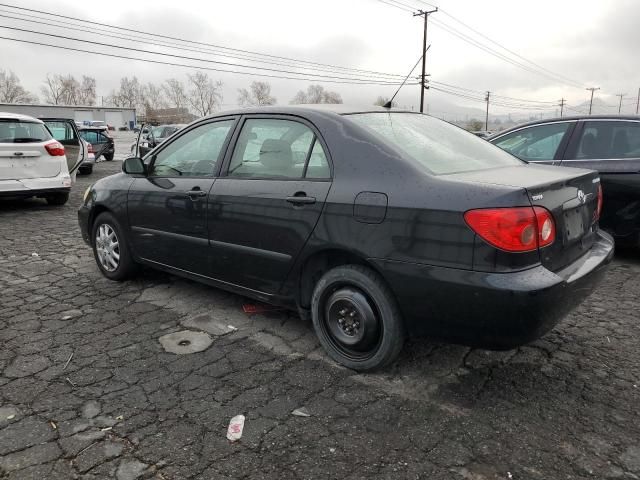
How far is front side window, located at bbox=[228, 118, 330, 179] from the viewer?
3.12 meters

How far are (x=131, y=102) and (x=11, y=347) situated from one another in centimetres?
11500

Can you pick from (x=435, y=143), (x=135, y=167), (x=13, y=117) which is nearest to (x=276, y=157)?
(x=435, y=143)

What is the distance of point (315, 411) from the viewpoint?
2605 mm

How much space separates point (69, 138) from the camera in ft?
41.3

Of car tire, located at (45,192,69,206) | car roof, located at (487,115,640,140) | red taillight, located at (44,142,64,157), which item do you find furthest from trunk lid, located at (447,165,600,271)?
car tire, located at (45,192,69,206)

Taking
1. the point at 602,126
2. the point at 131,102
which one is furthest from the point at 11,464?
the point at 131,102

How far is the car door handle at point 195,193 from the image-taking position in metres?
3.60

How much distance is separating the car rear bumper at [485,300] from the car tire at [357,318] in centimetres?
11

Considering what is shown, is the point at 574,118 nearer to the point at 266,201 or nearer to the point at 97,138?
the point at 266,201

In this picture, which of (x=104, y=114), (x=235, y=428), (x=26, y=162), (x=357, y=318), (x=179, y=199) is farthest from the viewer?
(x=104, y=114)

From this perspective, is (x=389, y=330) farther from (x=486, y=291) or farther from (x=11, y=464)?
(x=11, y=464)

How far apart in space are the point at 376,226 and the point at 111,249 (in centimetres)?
293

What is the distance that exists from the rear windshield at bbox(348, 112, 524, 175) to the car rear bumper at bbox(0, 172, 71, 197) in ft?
23.0

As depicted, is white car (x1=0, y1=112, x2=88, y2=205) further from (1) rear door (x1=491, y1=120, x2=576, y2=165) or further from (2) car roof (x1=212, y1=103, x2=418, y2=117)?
(1) rear door (x1=491, y1=120, x2=576, y2=165)
